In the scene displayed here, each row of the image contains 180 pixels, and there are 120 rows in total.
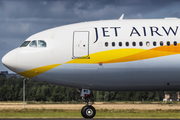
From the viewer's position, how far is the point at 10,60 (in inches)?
929

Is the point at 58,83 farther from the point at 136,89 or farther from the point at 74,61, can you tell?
the point at 136,89

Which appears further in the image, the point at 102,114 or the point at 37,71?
the point at 102,114

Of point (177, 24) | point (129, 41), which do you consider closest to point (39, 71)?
point (129, 41)

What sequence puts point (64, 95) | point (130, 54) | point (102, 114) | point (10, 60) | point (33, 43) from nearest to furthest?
point (130, 54)
point (10, 60)
point (33, 43)
point (102, 114)
point (64, 95)

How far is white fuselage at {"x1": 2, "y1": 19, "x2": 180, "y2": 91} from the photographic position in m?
23.0

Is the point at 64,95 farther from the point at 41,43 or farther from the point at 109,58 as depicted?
the point at 109,58

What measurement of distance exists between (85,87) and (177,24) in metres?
7.40

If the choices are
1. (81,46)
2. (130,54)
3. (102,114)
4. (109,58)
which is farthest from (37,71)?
(102,114)

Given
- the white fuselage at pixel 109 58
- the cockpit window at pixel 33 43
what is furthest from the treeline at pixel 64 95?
the white fuselage at pixel 109 58

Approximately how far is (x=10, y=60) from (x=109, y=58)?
6.41 metres

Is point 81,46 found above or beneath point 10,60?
above

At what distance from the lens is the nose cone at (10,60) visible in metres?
23.5

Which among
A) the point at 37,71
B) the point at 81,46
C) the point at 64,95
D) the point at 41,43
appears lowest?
the point at 64,95

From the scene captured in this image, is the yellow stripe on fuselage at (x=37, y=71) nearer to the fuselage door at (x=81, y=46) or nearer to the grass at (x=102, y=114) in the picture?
the fuselage door at (x=81, y=46)
